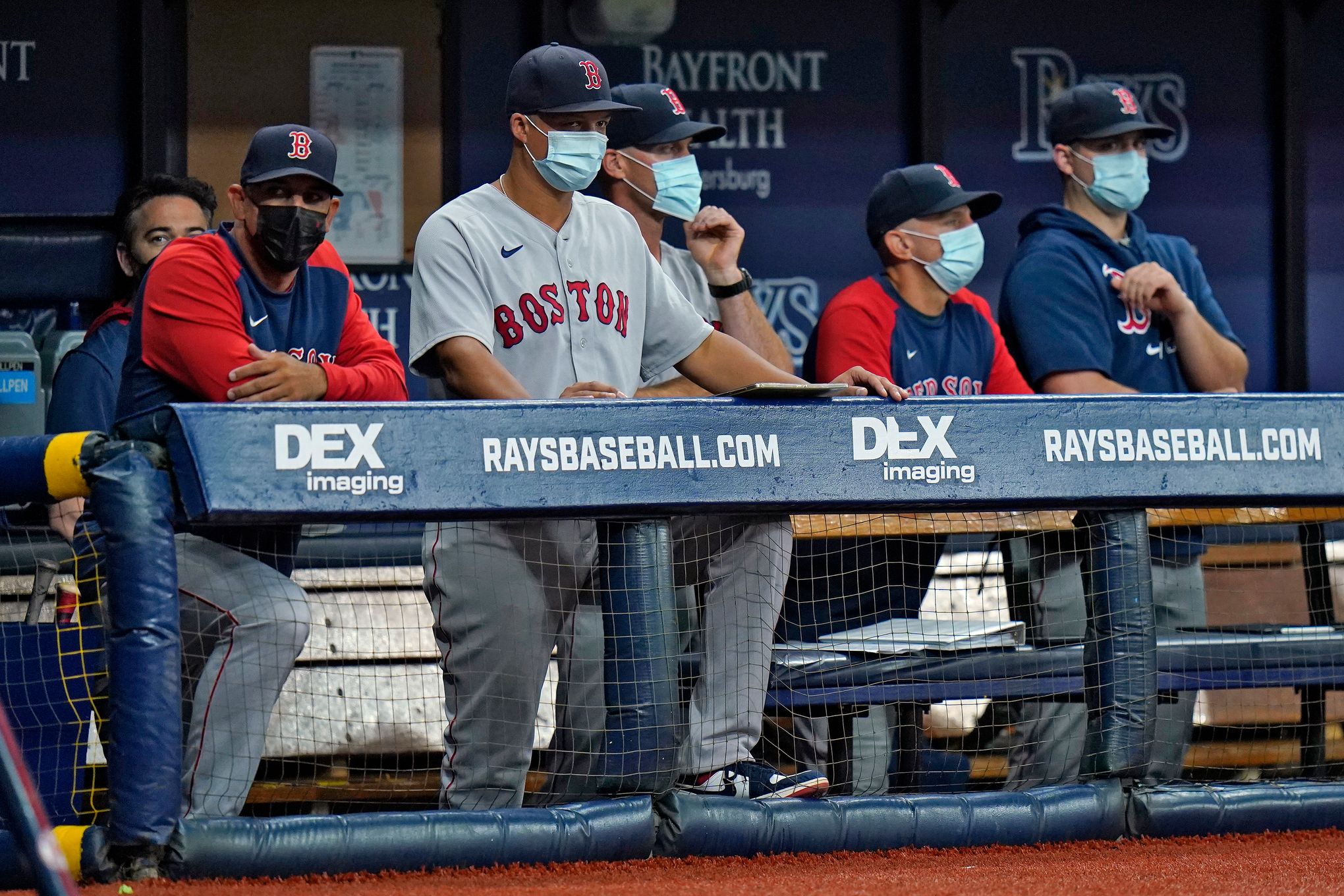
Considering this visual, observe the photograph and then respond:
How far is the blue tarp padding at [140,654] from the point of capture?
266 cm

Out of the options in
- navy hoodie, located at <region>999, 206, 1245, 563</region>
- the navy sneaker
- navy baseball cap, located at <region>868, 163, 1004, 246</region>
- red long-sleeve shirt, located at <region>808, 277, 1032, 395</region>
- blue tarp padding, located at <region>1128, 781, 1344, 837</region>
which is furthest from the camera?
navy baseball cap, located at <region>868, 163, 1004, 246</region>

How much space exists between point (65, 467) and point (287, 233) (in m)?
0.74

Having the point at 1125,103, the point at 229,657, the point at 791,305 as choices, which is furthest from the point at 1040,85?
the point at 229,657

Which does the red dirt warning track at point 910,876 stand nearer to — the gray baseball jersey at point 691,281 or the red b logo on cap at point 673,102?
the gray baseball jersey at point 691,281

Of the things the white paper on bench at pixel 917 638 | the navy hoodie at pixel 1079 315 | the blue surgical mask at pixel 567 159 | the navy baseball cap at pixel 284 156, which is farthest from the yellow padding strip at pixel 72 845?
the navy hoodie at pixel 1079 315

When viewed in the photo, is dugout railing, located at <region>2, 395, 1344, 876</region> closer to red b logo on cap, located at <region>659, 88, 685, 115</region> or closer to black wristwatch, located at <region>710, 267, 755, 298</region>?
black wristwatch, located at <region>710, 267, 755, 298</region>

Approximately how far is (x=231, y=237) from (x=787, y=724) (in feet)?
5.73

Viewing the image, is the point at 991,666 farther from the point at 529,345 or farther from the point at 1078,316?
the point at 529,345

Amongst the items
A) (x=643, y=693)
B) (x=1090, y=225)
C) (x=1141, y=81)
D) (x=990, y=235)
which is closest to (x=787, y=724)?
(x=643, y=693)

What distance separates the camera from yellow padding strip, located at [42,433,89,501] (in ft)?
8.96

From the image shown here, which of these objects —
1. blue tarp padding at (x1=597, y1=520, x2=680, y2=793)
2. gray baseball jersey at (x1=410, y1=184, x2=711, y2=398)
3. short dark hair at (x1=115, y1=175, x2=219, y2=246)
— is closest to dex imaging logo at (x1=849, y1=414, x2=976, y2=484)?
blue tarp padding at (x1=597, y1=520, x2=680, y2=793)

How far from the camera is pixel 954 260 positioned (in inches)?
160

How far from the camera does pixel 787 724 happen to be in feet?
13.1

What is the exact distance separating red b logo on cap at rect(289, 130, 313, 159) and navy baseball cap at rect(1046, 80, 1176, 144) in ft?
6.68
